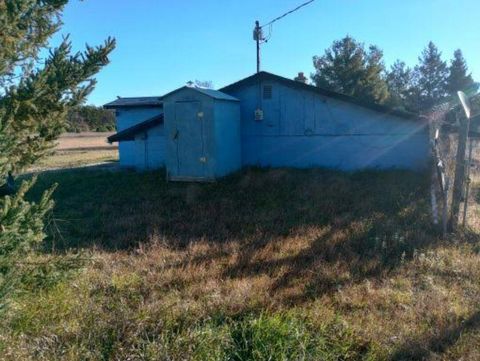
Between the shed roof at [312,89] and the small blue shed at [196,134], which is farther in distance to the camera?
the shed roof at [312,89]

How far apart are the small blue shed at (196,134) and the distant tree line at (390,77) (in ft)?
62.9

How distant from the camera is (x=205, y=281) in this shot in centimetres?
426

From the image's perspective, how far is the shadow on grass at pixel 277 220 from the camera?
4.83m

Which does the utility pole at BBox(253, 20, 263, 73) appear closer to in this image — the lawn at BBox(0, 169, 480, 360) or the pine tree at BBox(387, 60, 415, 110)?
the lawn at BBox(0, 169, 480, 360)

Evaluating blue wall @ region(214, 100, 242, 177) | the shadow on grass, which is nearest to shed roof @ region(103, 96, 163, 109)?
blue wall @ region(214, 100, 242, 177)

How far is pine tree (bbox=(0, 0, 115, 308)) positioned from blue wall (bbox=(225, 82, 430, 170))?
9.13 m

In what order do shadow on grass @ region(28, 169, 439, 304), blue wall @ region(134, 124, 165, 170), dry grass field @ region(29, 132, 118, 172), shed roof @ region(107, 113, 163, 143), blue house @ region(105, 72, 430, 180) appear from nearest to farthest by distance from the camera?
shadow on grass @ region(28, 169, 439, 304)
blue house @ region(105, 72, 430, 180)
shed roof @ region(107, 113, 163, 143)
blue wall @ region(134, 124, 165, 170)
dry grass field @ region(29, 132, 118, 172)

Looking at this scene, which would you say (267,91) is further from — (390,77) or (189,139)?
(390,77)

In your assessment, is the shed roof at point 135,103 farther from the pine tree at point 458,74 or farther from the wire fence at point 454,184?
the pine tree at point 458,74

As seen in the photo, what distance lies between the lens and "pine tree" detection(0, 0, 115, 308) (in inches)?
113

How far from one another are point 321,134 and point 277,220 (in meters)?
5.78

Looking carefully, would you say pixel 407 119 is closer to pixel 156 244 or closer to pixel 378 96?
pixel 156 244

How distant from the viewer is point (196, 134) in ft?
35.6

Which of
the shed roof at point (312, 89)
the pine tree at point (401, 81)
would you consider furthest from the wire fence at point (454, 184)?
the pine tree at point (401, 81)
